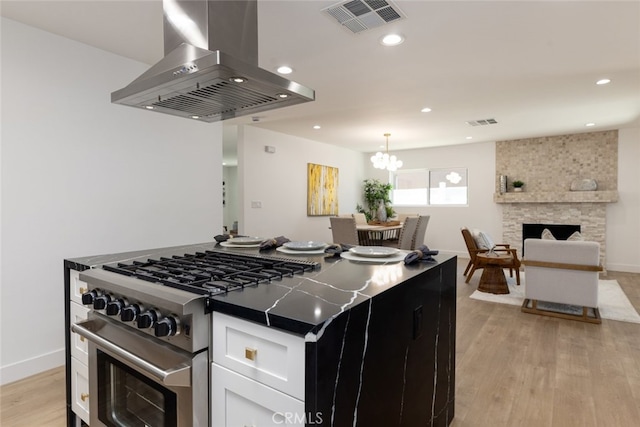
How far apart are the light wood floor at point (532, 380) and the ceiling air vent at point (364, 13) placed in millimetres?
2526

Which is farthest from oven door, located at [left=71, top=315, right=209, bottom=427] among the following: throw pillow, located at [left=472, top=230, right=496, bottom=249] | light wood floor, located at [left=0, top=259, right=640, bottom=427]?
throw pillow, located at [left=472, top=230, right=496, bottom=249]

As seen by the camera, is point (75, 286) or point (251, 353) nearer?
point (251, 353)

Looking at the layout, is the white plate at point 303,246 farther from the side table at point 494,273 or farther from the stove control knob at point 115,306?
the side table at point 494,273

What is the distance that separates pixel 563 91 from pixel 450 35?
7.24ft

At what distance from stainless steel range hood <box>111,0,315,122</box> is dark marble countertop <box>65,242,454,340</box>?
82 cm

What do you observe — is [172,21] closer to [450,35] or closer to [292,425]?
[292,425]

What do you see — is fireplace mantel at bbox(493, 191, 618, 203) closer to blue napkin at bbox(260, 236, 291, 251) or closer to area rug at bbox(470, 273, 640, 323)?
area rug at bbox(470, 273, 640, 323)

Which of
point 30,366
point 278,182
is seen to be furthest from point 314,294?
point 278,182

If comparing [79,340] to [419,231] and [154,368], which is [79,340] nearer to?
[154,368]

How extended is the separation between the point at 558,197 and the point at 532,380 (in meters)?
5.02

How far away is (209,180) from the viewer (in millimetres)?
3785

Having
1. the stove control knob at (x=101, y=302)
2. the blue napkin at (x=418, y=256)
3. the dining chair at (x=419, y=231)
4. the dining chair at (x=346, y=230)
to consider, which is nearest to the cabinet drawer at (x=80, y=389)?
the stove control knob at (x=101, y=302)

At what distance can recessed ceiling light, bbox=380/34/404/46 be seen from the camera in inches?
102

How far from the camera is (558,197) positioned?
6.21m
